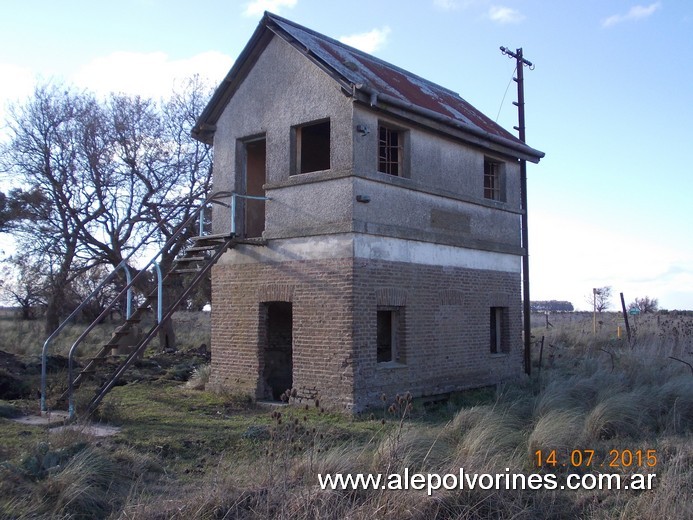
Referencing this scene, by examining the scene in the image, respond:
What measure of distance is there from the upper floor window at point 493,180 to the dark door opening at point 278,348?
5.56 m

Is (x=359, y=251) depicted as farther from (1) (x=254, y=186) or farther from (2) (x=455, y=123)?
(1) (x=254, y=186)

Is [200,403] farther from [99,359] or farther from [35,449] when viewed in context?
[35,449]

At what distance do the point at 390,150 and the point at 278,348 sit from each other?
190 inches

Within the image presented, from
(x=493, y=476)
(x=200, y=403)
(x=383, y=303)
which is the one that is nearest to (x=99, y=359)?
(x=200, y=403)

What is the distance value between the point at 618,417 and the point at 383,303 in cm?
432

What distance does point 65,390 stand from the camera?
11320 millimetres

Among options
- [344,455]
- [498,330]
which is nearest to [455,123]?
[498,330]

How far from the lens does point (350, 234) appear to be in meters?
11.5

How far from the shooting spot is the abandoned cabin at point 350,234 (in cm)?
1161

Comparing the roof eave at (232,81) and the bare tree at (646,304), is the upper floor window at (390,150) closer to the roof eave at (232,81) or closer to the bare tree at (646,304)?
the roof eave at (232,81)

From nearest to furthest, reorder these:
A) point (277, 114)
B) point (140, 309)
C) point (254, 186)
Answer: point (140, 309) → point (277, 114) → point (254, 186)

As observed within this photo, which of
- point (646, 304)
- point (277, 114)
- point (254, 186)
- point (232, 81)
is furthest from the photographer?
point (646, 304)

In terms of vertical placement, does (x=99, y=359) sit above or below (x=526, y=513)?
above

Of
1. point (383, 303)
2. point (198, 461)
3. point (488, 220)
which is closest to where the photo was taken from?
point (198, 461)
